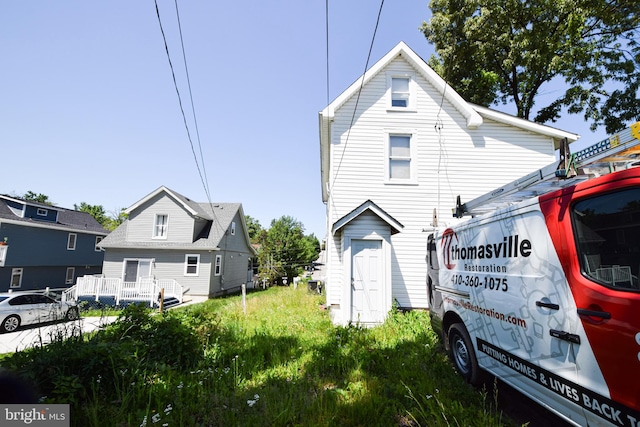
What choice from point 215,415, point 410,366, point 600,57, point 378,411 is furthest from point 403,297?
point 600,57

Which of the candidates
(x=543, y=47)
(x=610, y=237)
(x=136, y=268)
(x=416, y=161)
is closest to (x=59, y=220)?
(x=136, y=268)

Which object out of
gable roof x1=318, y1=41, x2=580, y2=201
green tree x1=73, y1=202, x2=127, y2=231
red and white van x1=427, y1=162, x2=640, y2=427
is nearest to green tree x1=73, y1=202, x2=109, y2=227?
green tree x1=73, y1=202, x2=127, y2=231

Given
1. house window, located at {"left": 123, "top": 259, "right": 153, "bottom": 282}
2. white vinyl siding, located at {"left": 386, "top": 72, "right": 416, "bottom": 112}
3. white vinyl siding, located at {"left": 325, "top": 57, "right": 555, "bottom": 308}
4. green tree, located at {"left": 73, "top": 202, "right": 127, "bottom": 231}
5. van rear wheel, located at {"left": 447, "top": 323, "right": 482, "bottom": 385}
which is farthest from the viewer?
green tree, located at {"left": 73, "top": 202, "right": 127, "bottom": 231}

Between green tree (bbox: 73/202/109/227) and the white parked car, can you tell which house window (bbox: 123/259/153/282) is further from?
green tree (bbox: 73/202/109/227)

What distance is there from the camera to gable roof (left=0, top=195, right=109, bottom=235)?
19.3m

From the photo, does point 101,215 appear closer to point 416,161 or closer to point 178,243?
point 178,243

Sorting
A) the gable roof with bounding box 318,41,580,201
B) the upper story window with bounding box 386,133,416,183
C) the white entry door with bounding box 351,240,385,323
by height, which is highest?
the gable roof with bounding box 318,41,580,201

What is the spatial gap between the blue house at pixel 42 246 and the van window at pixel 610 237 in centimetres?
2808

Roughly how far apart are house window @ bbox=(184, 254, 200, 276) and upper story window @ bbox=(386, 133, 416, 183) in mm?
15665

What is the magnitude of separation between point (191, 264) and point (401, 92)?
1760cm

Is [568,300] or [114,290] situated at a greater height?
[568,300]

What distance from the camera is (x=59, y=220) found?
2289cm

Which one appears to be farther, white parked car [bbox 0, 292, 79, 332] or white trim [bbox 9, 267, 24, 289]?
white trim [bbox 9, 267, 24, 289]

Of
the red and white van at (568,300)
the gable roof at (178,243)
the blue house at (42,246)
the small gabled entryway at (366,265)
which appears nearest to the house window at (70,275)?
the blue house at (42,246)
